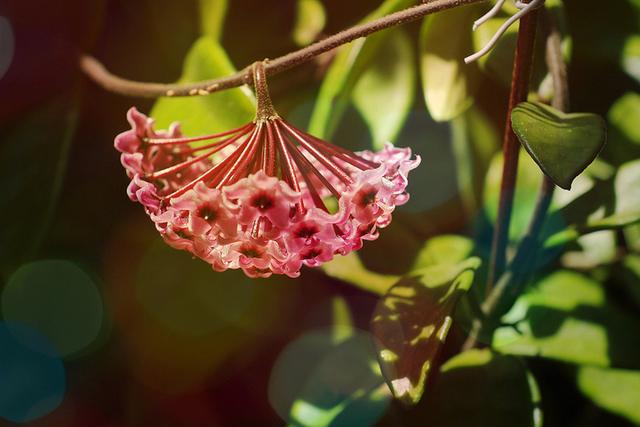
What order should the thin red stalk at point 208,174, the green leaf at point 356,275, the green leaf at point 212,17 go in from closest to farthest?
1. the thin red stalk at point 208,174
2. the green leaf at point 356,275
3. the green leaf at point 212,17

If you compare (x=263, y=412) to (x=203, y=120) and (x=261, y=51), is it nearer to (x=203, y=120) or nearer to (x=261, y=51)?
(x=203, y=120)

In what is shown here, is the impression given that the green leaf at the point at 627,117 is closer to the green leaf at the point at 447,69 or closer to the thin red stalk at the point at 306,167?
the green leaf at the point at 447,69

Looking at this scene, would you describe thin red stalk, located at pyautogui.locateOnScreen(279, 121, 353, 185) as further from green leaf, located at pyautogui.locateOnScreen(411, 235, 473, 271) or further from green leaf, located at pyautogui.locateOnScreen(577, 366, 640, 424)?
green leaf, located at pyautogui.locateOnScreen(577, 366, 640, 424)

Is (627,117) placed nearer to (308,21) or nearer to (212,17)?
(308,21)

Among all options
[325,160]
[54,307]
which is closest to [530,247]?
[325,160]

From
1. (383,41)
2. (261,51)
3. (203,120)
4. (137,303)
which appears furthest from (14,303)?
(383,41)

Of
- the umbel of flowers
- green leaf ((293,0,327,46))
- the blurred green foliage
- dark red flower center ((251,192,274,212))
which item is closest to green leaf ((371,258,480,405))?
the blurred green foliage

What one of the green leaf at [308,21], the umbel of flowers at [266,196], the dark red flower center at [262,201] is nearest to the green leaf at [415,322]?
the umbel of flowers at [266,196]
